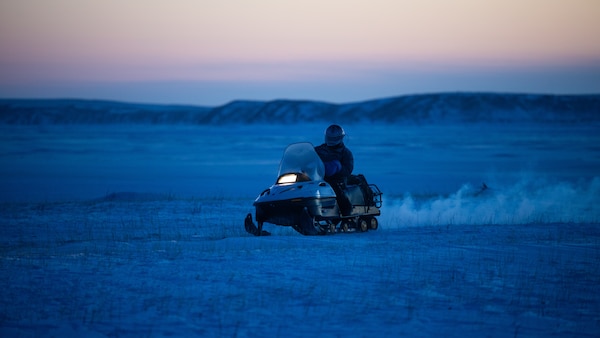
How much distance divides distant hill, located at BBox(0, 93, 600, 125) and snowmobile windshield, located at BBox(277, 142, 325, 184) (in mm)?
121702

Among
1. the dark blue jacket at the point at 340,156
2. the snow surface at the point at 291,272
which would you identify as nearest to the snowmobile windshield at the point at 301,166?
the dark blue jacket at the point at 340,156

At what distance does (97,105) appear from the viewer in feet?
586

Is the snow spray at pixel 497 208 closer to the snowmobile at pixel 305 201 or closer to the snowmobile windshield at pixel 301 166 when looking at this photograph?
the snowmobile at pixel 305 201

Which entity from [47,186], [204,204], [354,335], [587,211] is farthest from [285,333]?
[47,186]

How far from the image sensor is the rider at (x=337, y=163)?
14742 millimetres

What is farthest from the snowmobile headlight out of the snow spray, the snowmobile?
the snow spray

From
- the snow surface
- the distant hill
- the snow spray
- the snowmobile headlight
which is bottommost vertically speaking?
the snow surface

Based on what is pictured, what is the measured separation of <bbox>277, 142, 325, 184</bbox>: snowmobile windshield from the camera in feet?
47.0

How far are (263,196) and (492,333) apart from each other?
7.00 meters

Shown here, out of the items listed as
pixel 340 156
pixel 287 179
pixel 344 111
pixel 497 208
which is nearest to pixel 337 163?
pixel 340 156

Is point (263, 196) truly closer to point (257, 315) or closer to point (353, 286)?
point (353, 286)

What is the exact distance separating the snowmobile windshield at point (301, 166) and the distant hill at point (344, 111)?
122 metres

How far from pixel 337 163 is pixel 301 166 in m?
0.80

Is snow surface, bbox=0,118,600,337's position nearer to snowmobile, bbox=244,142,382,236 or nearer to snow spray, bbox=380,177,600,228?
snow spray, bbox=380,177,600,228
